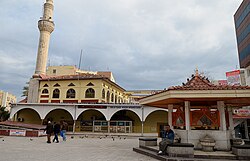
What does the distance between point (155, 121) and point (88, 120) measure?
8.61 meters

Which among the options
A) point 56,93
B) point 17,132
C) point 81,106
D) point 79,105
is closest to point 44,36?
point 56,93

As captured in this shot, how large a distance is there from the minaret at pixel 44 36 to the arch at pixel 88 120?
9964mm

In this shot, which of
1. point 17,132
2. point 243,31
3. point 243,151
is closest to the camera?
point 243,151

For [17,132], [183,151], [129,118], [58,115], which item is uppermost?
[58,115]

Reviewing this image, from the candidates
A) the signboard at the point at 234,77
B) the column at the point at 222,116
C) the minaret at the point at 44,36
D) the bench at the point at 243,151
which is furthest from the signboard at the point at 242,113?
the minaret at the point at 44,36

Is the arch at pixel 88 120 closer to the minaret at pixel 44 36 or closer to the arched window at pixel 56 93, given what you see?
the arched window at pixel 56 93

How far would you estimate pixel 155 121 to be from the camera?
1014 inches

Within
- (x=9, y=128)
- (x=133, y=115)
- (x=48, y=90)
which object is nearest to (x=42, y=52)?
(x=48, y=90)

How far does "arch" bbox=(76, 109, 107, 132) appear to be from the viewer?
2585 centimetres

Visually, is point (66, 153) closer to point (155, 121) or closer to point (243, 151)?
point (243, 151)

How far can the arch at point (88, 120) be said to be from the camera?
84.8 ft

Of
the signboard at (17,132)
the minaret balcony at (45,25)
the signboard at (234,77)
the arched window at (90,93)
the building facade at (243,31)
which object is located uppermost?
the minaret balcony at (45,25)

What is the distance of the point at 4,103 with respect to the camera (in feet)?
260

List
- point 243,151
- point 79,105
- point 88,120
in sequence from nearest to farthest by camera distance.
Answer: point 243,151, point 79,105, point 88,120
